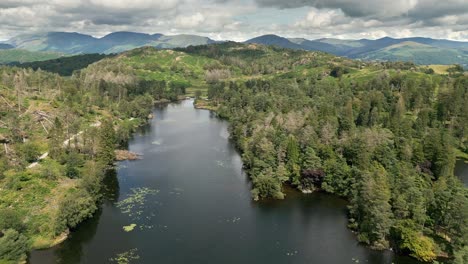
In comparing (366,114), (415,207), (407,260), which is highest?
(366,114)

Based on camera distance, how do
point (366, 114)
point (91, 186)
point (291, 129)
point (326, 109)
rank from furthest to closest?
point (366, 114), point (326, 109), point (291, 129), point (91, 186)

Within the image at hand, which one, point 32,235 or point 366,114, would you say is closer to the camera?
point 32,235

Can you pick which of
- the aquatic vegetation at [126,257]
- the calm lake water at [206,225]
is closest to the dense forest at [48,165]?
the calm lake water at [206,225]

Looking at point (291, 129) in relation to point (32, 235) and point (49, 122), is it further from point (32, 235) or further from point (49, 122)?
point (49, 122)

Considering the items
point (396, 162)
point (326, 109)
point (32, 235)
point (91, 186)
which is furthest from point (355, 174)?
point (32, 235)

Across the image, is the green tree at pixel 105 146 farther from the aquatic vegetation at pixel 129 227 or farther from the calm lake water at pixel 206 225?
the aquatic vegetation at pixel 129 227

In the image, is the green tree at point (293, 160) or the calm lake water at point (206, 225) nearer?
the calm lake water at point (206, 225)

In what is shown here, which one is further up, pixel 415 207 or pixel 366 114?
pixel 366 114

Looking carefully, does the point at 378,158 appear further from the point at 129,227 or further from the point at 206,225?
the point at 129,227
